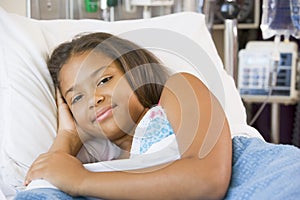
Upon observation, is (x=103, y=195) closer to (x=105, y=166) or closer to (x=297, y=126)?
(x=105, y=166)

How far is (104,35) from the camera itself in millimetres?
1275

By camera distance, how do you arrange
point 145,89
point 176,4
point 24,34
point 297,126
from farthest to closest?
point 297,126 < point 176,4 < point 24,34 < point 145,89

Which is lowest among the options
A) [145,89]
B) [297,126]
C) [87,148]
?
[297,126]

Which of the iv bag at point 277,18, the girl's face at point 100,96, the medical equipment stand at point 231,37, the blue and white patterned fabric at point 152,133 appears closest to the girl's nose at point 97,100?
the girl's face at point 100,96

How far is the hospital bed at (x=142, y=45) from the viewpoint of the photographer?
93 centimetres

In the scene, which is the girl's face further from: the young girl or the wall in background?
the wall in background

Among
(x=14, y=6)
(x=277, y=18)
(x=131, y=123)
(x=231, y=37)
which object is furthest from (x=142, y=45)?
(x=277, y=18)

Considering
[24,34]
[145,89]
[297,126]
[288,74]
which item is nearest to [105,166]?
[145,89]

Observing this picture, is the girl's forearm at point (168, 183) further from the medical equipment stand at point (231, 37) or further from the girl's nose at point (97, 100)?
the medical equipment stand at point (231, 37)

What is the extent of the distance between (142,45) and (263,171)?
1.97 ft

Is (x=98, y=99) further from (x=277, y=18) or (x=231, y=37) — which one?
(x=277, y=18)

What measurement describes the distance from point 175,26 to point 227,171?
2.32 feet

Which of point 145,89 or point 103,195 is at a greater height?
point 145,89

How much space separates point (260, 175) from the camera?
93cm
